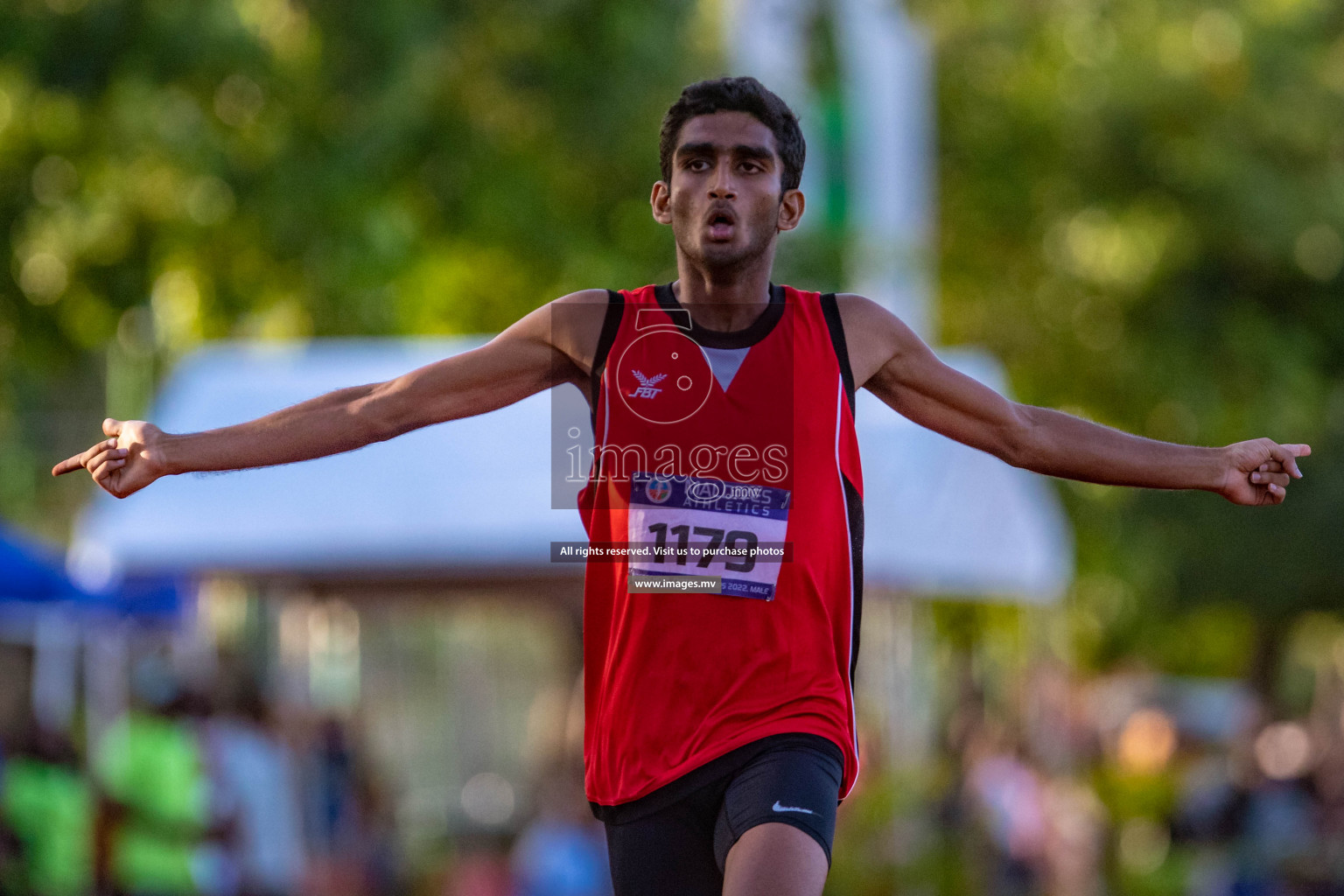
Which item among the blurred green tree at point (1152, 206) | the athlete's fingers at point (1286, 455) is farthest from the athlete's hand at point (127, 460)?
Answer: the blurred green tree at point (1152, 206)

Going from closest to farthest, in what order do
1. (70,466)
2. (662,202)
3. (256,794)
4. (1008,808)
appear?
(70,466) < (662,202) < (256,794) < (1008,808)

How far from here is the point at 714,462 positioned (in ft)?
13.1

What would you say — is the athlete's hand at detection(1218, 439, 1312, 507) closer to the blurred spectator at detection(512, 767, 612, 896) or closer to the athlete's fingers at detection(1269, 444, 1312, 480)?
the athlete's fingers at detection(1269, 444, 1312, 480)

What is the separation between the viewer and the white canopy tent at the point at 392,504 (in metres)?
11.2

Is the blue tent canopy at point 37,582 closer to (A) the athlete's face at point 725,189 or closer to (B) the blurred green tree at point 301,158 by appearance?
(B) the blurred green tree at point 301,158

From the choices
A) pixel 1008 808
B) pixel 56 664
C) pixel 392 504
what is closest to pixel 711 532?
pixel 392 504

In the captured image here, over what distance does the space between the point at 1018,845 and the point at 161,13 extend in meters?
9.40

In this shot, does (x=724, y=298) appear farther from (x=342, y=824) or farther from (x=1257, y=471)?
(x=342, y=824)

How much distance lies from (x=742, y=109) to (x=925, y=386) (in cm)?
76

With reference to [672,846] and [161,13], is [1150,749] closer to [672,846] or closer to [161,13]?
[161,13]

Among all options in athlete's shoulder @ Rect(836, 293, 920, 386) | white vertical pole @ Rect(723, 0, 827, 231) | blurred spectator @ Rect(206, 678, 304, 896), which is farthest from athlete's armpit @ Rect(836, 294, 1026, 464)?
white vertical pole @ Rect(723, 0, 827, 231)

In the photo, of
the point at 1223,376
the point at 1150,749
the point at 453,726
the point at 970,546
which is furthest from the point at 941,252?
the point at 970,546

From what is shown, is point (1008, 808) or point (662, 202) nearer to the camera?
point (662, 202)

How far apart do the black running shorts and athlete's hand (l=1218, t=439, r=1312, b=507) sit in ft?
3.63
